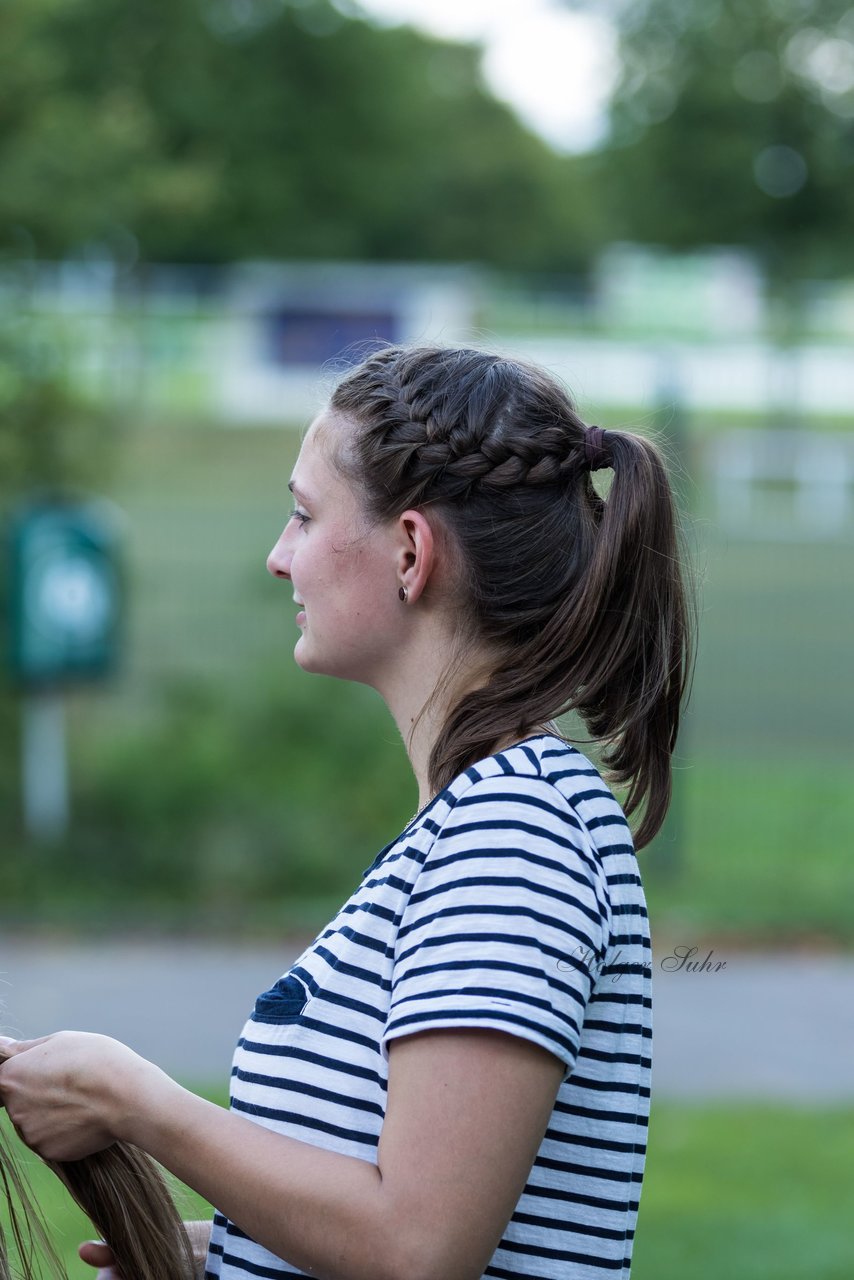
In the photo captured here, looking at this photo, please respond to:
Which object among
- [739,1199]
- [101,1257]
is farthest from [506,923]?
[739,1199]

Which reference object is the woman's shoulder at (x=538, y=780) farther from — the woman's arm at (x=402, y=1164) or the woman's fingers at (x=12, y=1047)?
the woman's fingers at (x=12, y=1047)

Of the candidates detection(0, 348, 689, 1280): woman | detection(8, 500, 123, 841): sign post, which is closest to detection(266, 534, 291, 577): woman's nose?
detection(0, 348, 689, 1280): woman

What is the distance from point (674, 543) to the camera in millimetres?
1688

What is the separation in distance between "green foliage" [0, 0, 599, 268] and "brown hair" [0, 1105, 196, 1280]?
612 centimetres

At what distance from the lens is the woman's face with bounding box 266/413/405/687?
1.62 meters

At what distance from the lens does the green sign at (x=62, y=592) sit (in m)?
6.82

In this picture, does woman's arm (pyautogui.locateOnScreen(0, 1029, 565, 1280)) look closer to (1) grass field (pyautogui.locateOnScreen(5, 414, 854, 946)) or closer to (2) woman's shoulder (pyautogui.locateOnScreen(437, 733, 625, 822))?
(2) woman's shoulder (pyautogui.locateOnScreen(437, 733, 625, 822))

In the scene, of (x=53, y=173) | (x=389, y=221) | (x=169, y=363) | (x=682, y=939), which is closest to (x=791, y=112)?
(x=169, y=363)

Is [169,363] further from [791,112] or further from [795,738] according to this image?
[791,112]

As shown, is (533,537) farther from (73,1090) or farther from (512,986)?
(73,1090)

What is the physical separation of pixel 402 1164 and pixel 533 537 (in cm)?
64

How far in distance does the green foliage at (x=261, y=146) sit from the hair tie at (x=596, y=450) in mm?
5971

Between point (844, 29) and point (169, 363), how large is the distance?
9700 mm

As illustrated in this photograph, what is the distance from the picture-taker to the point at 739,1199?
13.2 feet
